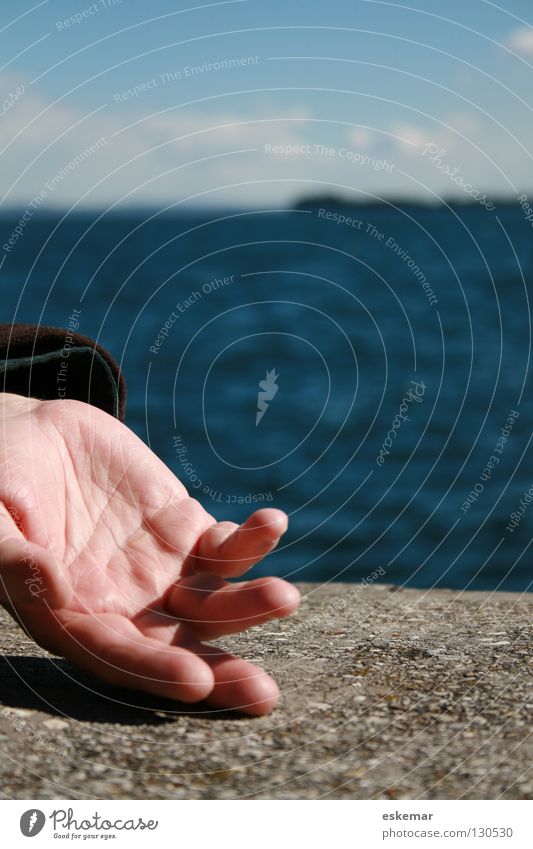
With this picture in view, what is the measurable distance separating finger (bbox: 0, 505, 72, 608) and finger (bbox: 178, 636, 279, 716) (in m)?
0.41

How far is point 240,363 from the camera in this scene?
640 inches

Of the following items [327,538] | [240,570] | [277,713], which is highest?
[240,570]

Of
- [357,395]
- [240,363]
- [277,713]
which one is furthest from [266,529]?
[240,363]

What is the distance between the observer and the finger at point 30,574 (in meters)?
2.33

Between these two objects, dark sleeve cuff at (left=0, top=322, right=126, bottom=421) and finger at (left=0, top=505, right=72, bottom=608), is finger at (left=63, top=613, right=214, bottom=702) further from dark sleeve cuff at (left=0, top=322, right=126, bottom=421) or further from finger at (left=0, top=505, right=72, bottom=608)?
dark sleeve cuff at (left=0, top=322, right=126, bottom=421)

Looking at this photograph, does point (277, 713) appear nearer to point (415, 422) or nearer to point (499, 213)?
point (415, 422)

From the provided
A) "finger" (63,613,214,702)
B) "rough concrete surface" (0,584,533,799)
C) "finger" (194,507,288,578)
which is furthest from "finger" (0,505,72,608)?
"finger" (194,507,288,578)

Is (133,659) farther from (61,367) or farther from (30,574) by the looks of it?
(61,367)

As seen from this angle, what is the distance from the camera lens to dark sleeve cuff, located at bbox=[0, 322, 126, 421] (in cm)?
→ 357

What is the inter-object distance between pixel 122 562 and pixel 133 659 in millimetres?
438

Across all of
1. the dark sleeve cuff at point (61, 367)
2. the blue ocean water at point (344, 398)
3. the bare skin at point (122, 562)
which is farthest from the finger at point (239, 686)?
the blue ocean water at point (344, 398)

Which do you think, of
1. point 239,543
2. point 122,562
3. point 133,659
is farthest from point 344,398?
point 133,659

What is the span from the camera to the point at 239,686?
2.49m
